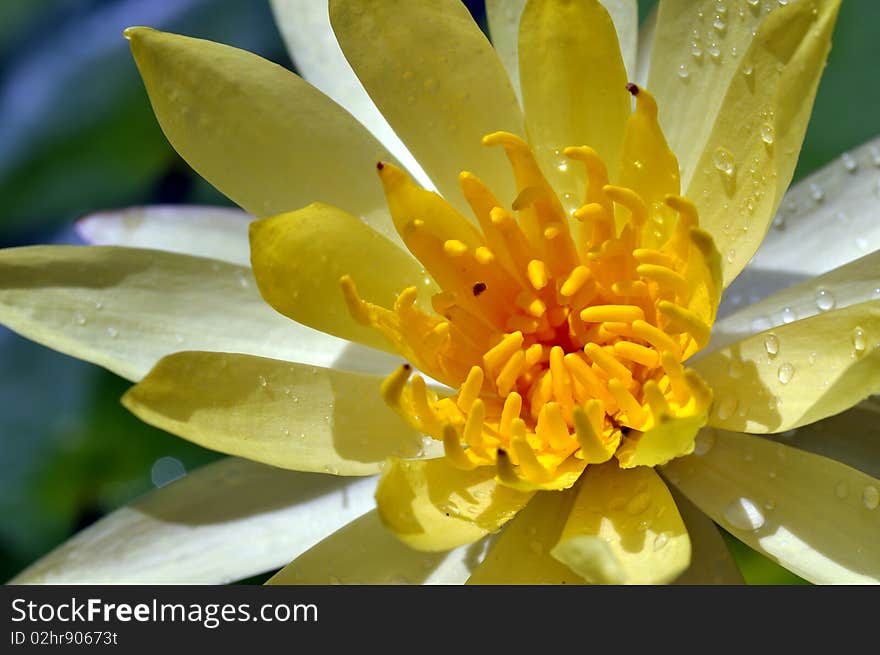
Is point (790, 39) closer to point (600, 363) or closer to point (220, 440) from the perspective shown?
point (600, 363)

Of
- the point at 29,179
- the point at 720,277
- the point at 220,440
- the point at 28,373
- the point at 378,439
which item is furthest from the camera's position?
the point at 29,179

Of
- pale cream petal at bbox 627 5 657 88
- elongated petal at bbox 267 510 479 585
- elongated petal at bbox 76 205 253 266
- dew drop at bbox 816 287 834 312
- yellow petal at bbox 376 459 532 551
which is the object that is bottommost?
elongated petal at bbox 267 510 479 585

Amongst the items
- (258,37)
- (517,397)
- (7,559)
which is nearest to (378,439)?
(517,397)

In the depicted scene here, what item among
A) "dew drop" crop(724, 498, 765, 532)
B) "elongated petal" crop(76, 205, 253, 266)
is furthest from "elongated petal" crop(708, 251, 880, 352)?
"elongated petal" crop(76, 205, 253, 266)

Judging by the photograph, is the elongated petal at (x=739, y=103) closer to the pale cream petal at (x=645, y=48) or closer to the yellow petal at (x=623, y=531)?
the pale cream petal at (x=645, y=48)

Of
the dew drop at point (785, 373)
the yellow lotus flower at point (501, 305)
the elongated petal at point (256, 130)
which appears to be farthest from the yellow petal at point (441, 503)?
the elongated petal at point (256, 130)

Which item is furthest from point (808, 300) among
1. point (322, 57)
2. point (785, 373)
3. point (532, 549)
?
point (322, 57)

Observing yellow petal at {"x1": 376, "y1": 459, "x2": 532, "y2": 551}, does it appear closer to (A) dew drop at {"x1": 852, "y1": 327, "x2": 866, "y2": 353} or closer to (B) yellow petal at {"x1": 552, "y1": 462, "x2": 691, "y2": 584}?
(B) yellow petal at {"x1": 552, "y1": 462, "x2": 691, "y2": 584}
